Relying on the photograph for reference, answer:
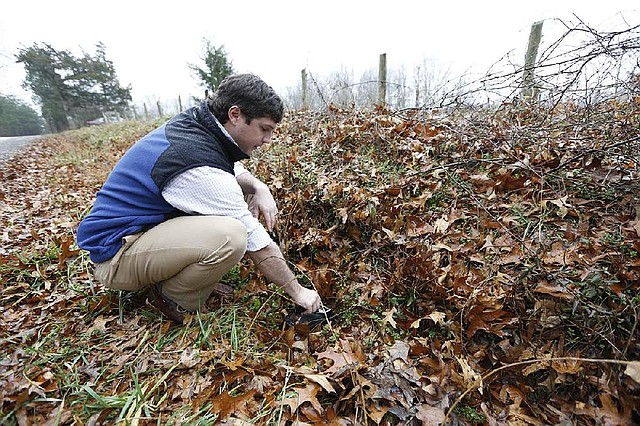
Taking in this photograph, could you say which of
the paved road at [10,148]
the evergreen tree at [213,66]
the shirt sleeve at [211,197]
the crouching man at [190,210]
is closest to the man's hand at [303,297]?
the crouching man at [190,210]

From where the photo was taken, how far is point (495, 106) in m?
3.72

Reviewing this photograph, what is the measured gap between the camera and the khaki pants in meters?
1.77

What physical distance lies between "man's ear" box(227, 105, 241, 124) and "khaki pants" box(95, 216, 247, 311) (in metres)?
→ 0.63

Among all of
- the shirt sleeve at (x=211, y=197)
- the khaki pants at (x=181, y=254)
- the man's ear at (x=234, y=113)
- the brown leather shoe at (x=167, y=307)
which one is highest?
the man's ear at (x=234, y=113)

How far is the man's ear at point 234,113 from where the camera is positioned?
1868 mm

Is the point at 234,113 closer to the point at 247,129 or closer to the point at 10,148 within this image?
the point at 247,129

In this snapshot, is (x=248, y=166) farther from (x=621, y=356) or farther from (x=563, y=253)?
(x=621, y=356)

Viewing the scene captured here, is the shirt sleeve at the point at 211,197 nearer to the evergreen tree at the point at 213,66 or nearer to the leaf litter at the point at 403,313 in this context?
the leaf litter at the point at 403,313

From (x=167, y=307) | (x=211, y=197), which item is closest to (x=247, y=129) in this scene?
(x=211, y=197)

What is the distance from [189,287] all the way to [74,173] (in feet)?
19.8

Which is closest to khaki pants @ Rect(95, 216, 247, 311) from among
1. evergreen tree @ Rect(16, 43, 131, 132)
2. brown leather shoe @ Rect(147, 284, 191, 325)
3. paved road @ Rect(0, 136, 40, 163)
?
brown leather shoe @ Rect(147, 284, 191, 325)

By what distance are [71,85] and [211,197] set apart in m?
30.5

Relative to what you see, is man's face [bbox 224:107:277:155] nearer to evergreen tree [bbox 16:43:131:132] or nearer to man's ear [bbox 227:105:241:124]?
man's ear [bbox 227:105:241:124]

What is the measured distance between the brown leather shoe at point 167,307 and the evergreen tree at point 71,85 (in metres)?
28.9
